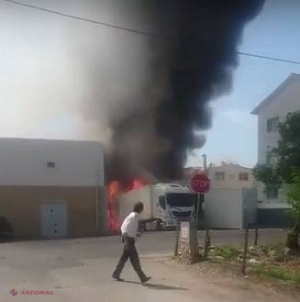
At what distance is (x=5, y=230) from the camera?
3148 centimetres

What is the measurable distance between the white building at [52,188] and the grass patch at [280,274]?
21.4 metres

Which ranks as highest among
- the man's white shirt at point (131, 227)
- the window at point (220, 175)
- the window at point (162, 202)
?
the window at point (220, 175)

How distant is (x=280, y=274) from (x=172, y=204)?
25599 mm

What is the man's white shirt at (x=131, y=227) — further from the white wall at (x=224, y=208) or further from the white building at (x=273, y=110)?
the white building at (x=273, y=110)

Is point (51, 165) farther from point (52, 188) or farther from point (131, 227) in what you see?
point (131, 227)

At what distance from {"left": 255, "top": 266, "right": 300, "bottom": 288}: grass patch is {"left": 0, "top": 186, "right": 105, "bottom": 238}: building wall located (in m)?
21.3

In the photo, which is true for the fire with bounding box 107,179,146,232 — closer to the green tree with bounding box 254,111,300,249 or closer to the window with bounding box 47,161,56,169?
the window with bounding box 47,161,56,169

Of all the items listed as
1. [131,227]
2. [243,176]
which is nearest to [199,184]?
[131,227]

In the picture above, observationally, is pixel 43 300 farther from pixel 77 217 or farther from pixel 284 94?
pixel 284 94

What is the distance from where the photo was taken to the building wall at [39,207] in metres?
33.5

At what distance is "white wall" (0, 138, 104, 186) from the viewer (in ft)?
111

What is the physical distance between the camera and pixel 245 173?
62125 mm

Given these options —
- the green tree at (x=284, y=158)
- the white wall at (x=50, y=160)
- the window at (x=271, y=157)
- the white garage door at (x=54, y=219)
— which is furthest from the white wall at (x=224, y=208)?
the green tree at (x=284, y=158)

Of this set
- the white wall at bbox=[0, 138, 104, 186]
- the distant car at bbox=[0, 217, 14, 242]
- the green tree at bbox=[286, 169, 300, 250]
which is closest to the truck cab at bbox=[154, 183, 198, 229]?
the white wall at bbox=[0, 138, 104, 186]
